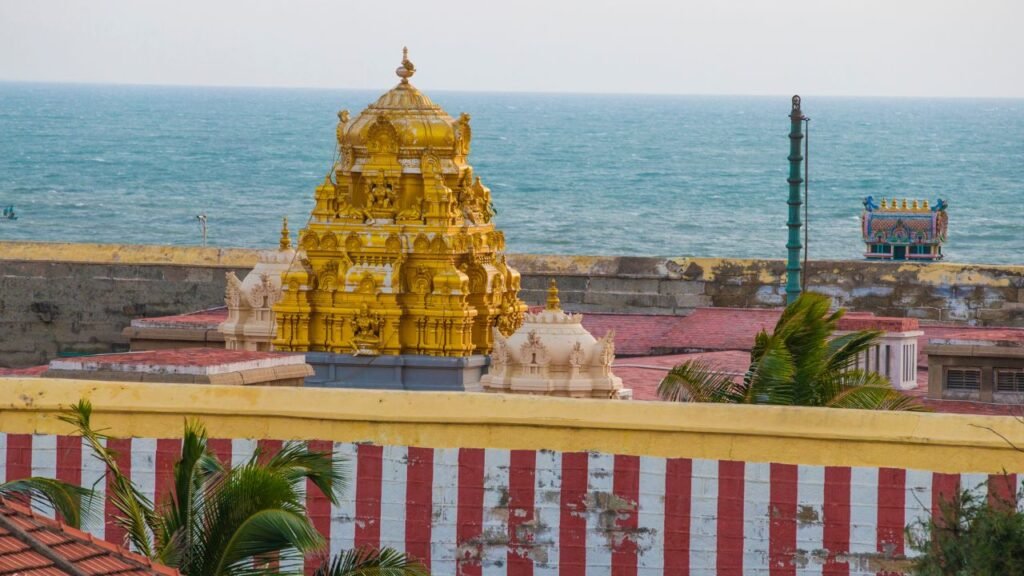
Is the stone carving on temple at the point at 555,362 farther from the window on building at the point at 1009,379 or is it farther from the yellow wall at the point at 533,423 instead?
the yellow wall at the point at 533,423

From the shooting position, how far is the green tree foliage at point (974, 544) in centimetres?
1517

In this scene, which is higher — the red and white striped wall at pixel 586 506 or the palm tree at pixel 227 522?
the palm tree at pixel 227 522

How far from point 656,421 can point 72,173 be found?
494ft

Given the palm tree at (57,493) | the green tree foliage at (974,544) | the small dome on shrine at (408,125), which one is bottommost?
the green tree foliage at (974,544)

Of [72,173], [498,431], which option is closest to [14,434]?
[498,431]

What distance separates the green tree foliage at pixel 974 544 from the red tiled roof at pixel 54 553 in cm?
439

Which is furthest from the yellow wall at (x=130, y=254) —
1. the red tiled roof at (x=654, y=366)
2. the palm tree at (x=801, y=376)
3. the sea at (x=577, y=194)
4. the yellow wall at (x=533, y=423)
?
the sea at (x=577, y=194)

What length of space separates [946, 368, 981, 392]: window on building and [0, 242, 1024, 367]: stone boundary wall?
13.5m

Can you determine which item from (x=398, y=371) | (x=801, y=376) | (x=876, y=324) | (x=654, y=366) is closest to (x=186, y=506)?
(x=801, y=376)

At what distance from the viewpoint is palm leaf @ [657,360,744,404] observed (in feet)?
71.7

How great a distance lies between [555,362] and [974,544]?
16.4m

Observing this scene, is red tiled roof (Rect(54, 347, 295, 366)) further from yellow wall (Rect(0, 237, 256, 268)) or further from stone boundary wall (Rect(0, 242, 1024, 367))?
yellow wall (Rect(0, 237, 256, 268))

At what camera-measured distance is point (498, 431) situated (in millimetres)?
18797

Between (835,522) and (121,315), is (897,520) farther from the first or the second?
(121,315)
